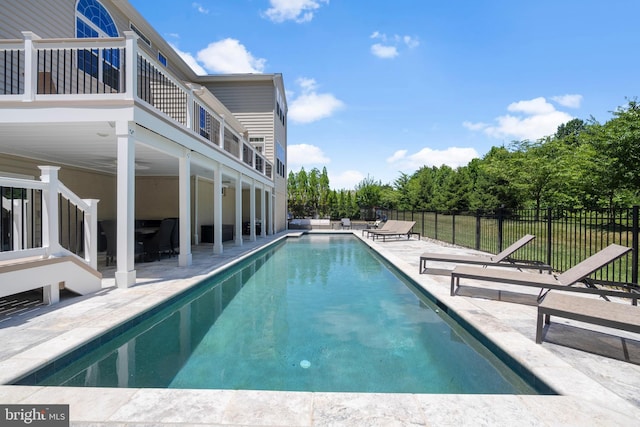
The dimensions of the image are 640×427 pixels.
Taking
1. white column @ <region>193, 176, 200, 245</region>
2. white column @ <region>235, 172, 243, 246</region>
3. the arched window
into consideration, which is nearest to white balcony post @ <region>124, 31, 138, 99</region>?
the arched window

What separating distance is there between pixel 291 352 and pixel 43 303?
12.2 ft

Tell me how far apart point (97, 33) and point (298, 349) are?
419 inches

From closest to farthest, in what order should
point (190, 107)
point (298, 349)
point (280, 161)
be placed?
point (298, 349)
point (190, 107)
point (280, 161)

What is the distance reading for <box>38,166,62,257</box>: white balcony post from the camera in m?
4.45

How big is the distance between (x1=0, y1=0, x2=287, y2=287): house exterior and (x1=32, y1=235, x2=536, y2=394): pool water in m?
2.02

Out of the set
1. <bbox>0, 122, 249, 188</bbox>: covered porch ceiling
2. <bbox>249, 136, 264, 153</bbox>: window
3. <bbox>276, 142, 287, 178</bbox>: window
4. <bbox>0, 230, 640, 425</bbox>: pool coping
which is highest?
<bbox>249, 136, 264, 153</bbox>: window

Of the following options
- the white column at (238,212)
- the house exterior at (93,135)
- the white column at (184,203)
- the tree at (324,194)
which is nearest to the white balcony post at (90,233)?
the house exterior at (93,135)

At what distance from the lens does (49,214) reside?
4.50m

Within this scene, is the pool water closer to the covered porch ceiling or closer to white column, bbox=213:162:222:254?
the covered porch ceiling

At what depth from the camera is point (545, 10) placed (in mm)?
9719

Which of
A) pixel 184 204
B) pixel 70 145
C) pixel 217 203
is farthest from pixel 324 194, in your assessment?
pixel 70 145

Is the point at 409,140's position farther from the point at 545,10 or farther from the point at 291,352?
the point at 291,352

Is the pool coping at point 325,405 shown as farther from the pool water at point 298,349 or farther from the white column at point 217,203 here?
the white column at point 217,203

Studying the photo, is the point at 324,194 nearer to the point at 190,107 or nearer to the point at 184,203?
the point at 190,107
